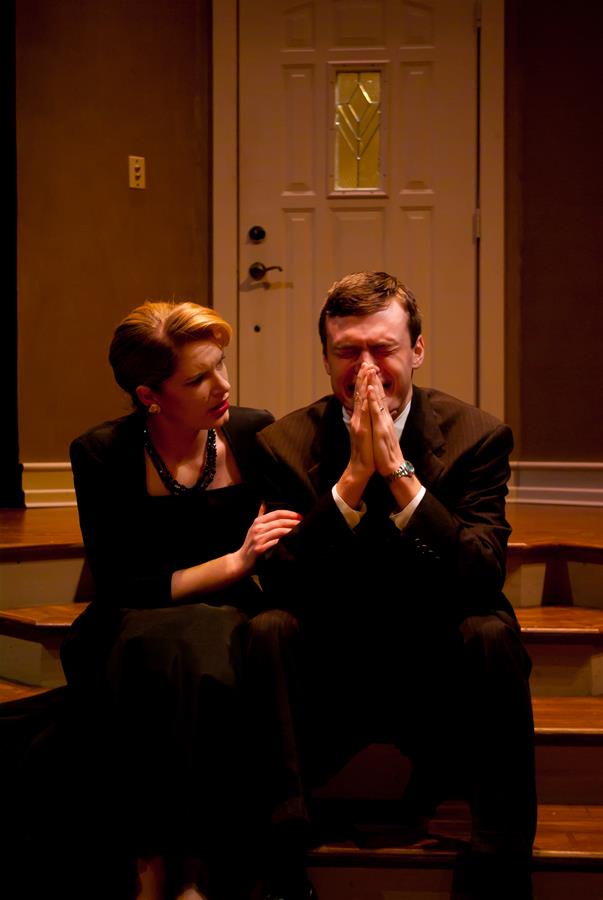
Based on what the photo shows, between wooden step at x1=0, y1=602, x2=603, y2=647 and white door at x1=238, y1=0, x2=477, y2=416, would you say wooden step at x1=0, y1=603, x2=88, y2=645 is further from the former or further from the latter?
white door at x1=238, y1=0, x2=477, y2=416

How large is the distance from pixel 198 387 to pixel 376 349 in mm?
390

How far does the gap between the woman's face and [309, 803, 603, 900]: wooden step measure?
883mm

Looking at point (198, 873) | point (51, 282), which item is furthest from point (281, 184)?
point (198, 873)

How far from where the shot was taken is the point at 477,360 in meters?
4.43

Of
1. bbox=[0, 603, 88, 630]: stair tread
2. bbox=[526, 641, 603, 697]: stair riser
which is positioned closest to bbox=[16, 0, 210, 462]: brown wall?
bbox=[0, 603, 88, 630]: stair tread

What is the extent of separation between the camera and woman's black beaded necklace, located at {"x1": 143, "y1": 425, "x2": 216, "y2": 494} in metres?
2.21

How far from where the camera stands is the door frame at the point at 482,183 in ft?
14.2

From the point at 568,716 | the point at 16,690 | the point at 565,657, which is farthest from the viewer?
the point at 16,690

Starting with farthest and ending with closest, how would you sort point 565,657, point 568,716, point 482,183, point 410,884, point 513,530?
point 482,183, point 513,530, point 565,657, point 568,716, point 410,884

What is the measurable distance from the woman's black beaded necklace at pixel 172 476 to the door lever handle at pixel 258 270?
91.0 inches

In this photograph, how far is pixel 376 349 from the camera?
200 cm

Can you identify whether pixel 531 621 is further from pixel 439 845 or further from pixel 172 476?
pixel 172 476

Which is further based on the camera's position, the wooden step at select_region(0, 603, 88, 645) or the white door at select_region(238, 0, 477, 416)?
the white door at select_region(238, 0, 477, 416)

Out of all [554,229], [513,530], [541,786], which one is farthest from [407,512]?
[554,229]
